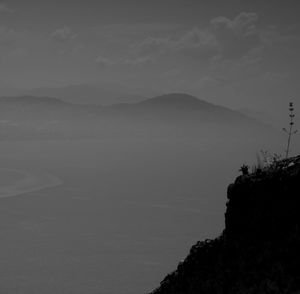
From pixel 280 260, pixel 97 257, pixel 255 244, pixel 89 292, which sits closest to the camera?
pixel 280 260

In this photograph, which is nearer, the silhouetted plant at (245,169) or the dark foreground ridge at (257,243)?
the dark foreground ridge at (257,243)

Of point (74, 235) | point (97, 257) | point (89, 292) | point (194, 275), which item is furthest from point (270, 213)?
point (74, 235)

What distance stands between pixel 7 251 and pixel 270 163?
16157 cm

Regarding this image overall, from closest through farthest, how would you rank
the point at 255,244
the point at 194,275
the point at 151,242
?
the point at 255,244
the point at 194,275
the point at 151,242

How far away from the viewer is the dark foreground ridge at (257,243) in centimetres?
1439

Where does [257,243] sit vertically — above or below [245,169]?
below

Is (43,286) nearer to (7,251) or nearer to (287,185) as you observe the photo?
(7,251)

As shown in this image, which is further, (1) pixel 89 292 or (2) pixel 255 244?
(1) pixel 89 292

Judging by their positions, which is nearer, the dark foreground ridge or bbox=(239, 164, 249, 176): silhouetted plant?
the dark foreground ridge

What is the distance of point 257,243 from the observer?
15.6 metres

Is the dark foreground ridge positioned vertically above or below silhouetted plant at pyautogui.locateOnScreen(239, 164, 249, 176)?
below

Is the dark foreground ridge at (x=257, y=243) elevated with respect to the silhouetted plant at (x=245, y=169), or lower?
lower

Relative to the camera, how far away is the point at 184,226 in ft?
653

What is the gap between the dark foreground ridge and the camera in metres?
14.4
